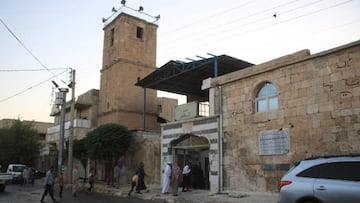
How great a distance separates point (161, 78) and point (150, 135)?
4378 mm

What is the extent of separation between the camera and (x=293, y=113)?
1550cm

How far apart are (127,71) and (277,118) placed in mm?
21399

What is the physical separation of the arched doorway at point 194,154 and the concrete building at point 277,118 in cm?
11

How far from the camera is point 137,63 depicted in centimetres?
3588

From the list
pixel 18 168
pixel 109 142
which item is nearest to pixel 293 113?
pixel 109 142

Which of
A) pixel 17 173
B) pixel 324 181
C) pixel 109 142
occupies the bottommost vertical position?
pixel 17 173

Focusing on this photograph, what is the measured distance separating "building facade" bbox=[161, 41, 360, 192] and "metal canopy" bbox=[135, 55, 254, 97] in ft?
9.03

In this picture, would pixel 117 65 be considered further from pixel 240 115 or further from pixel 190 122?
pixel 240 115

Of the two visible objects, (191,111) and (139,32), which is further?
(139,32)

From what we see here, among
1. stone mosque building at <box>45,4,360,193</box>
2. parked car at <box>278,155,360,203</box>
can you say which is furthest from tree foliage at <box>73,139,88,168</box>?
parked car at <box>278,155,360,203</box>

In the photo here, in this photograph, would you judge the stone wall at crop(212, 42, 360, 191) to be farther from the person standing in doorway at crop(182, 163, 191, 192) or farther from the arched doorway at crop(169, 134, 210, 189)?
the arched doorway at crop(169, 134, 210, 189)

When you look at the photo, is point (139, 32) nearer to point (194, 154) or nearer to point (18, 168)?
point (18, 168)

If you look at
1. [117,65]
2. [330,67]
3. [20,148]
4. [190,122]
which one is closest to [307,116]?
[330,67]

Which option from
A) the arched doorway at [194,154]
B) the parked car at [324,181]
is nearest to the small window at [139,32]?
the arched doorway at [194,154]
